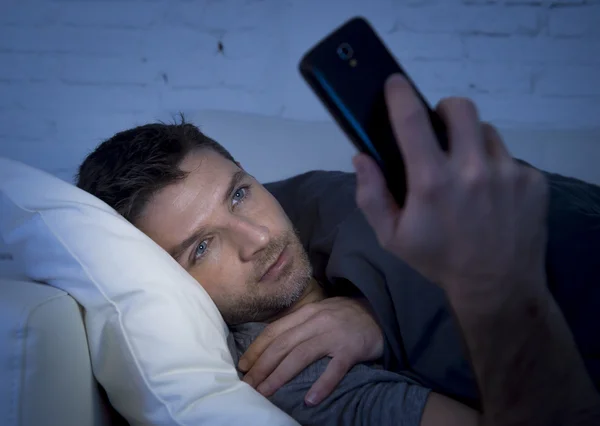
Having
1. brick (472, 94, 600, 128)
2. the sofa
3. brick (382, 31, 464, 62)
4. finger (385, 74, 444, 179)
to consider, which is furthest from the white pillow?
brick (472, 94, 600, 128)

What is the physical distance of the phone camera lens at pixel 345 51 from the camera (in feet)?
1.26

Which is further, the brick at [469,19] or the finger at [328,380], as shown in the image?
the brick at [469,19]

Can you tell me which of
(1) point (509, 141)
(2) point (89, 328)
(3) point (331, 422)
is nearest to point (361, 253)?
(3) point (331, 422)

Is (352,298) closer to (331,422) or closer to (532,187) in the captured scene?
(331,422)

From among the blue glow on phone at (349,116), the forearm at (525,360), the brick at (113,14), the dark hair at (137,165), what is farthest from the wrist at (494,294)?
the brick at (113,14)

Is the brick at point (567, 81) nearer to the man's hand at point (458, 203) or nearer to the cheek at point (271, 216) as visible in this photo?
the cheek at point (271, 216)

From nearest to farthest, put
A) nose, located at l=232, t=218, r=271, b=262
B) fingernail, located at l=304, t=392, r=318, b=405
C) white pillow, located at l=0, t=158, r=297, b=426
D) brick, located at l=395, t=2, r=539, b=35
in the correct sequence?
white pillow, located at l=0, t=158, r=297, b=426
fingernail, located at l=304, t=392, r=318, b=405
nose, located at l=232, t=218, r=271, b=262
brick, located at l=395, t=2, r=539, b=35

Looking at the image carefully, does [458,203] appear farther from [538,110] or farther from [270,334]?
[538,110]

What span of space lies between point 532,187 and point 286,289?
1.81 ft

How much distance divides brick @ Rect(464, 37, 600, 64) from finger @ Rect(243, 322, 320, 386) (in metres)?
1.07

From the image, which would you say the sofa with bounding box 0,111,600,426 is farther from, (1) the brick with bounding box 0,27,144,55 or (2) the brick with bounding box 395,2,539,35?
(2) the brick with bounding box 395,2,539,35

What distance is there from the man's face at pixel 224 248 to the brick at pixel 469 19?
87 cm

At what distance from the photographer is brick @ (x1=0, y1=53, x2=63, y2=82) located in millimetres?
1271

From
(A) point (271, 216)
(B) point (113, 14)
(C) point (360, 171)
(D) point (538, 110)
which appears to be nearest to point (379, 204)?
(C) point (360, 171)
